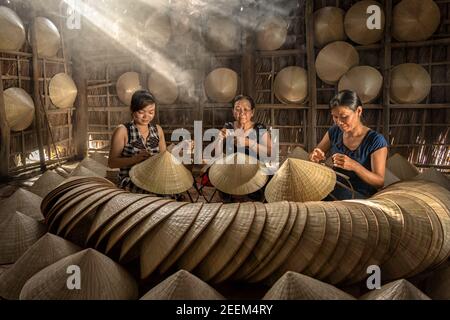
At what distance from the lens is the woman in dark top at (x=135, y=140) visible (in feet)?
11.6

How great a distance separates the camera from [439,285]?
227 centimetres

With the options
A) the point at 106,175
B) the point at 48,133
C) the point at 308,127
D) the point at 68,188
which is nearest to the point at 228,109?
the point at 308,127

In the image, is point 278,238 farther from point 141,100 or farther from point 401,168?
point 401,168

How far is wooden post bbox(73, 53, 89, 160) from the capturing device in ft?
26.0

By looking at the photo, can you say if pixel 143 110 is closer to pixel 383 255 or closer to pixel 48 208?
pixel 48 208

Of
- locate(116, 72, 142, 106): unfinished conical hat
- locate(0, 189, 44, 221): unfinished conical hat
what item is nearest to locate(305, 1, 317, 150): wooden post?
locate(116, 72, 142, 106): unfinished conical hat

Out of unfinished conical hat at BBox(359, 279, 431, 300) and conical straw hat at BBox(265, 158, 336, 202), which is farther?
conical straw hat at BBox(265, 158, 336, 202)

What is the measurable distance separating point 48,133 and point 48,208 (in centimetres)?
482

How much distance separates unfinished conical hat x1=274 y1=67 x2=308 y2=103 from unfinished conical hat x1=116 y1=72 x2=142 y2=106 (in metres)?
2.64

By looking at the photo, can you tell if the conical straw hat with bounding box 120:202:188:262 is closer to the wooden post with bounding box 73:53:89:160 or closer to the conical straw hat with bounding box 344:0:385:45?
the conical straw hat with bounding box 344:0:385:45

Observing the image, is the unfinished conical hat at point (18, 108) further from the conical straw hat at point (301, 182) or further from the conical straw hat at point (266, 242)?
the conical straw hat at point (266, 242)

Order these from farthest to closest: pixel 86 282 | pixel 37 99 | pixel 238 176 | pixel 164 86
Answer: pixel 164 86 → pixel 37 99 → pixel 238 176 → pixel 86 282

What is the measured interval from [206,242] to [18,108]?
535 centimetres

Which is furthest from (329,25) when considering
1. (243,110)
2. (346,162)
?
(346,162)
